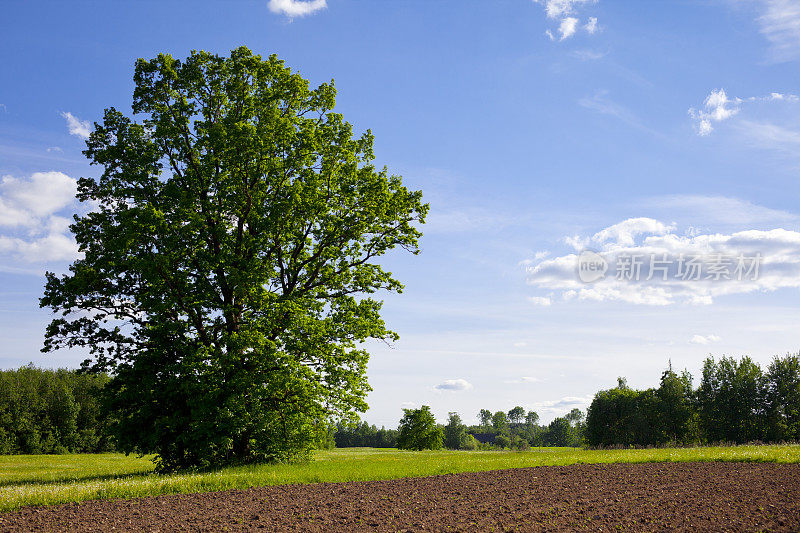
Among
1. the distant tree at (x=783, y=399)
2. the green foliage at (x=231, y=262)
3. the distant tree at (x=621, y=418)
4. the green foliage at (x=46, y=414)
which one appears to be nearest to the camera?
the green foliage at (x=231, y=262)

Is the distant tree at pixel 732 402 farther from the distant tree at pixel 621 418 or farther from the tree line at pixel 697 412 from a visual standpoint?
the distant tree at pixel 621 418

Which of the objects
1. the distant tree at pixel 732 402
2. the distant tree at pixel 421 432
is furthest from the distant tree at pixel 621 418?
the distant tree at pixel 421 432

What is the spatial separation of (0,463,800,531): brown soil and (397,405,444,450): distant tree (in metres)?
51.6

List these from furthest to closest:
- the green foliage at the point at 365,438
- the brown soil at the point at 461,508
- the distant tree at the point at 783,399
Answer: the green foliage at the point at 365,438
the distant tree at the point at 783,399
the brown soil at the point at 461,508

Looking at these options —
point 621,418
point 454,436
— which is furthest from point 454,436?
point 621,418

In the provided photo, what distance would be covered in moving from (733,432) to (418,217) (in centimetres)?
7008

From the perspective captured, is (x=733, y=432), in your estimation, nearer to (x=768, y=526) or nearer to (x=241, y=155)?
(x=768, y=526)

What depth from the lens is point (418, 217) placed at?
1109 inches

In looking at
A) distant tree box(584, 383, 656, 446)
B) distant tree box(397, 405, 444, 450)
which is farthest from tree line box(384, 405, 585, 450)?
distant tree box(584, 383, 656, 446)

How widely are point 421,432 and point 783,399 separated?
5064 centimetres

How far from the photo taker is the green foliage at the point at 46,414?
7475 centimetres

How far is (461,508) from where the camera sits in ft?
48.0

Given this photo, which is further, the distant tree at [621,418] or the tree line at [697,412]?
the distant tree at [621,418]

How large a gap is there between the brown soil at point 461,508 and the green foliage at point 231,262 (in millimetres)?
6317
